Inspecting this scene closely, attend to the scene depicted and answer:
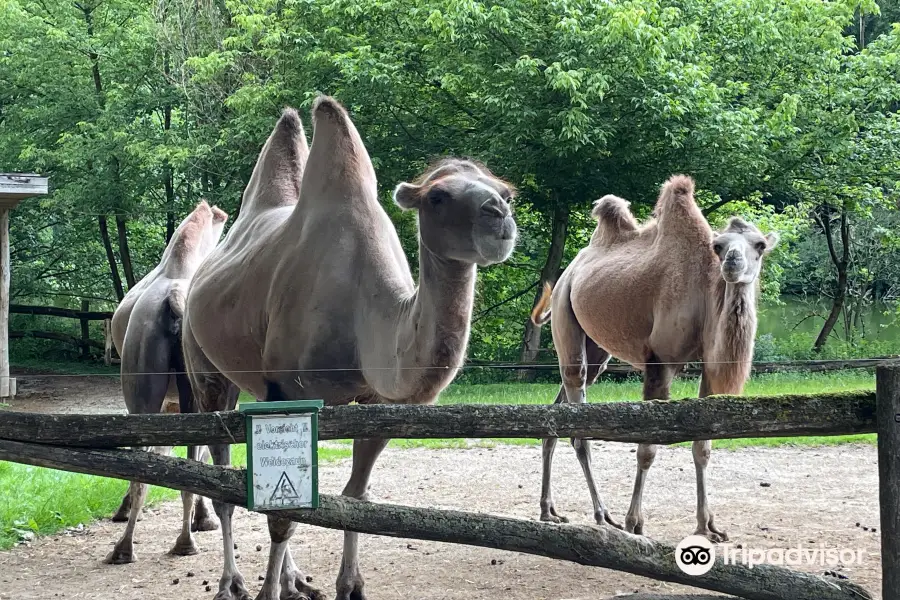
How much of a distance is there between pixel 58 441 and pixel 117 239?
1591 cm

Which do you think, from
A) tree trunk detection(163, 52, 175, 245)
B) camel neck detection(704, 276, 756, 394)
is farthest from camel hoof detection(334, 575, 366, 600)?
tree trunk detection(163, 52, 175, 245)

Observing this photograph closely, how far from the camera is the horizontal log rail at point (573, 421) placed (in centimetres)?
330

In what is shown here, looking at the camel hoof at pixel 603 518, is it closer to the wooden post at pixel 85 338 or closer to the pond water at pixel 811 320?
the wooden post at pixel 85 338

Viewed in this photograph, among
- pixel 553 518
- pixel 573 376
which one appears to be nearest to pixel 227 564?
pixel 553 518

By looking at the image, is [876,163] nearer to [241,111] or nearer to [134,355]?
[241,111]

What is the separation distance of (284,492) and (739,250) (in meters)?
3.22

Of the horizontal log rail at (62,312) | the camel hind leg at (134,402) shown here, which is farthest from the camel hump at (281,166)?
the horizontal log rail at (62,312)

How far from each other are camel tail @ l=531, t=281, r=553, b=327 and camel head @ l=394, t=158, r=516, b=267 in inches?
158

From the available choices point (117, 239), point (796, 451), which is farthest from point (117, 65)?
point (796, 451)

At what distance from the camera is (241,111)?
15180 mm

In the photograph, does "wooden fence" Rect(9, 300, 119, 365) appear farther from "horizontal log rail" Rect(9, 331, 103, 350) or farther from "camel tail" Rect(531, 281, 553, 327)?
"camel tail" Rect(531, 281, 553, 327)

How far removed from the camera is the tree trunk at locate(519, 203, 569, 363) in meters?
15.4

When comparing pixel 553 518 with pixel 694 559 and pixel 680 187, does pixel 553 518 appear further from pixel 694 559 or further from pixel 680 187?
pixel 694 559

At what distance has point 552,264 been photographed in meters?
15.6
